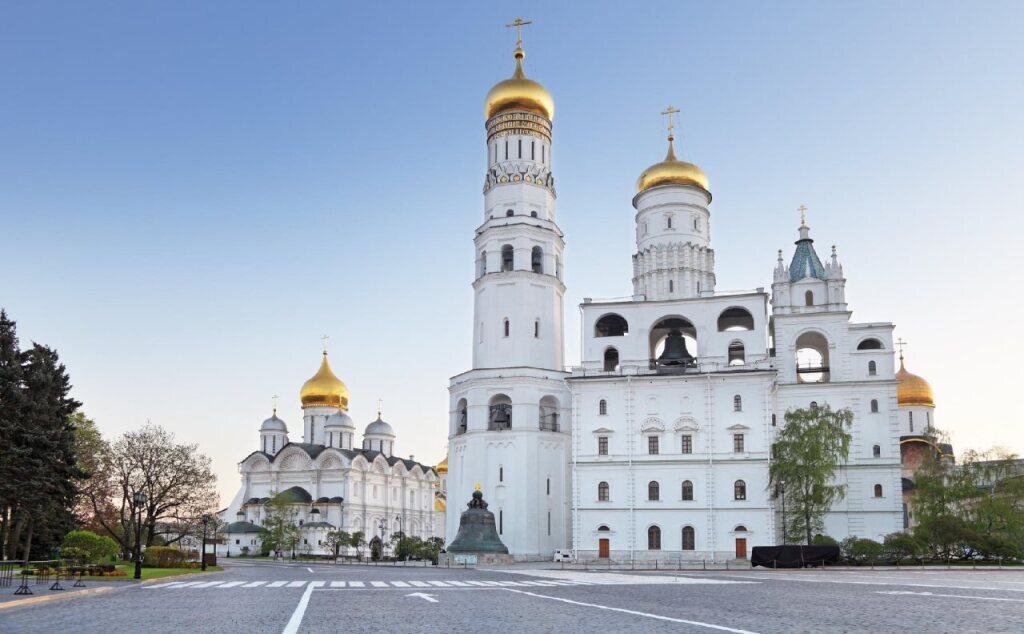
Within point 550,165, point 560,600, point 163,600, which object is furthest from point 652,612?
point 550,165

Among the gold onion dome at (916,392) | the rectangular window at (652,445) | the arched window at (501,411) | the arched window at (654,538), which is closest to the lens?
the arched window at (654,538)

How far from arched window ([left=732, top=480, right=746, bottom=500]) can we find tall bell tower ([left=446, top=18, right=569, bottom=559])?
10695 millimetres

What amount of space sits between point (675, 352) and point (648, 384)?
4.38 meters

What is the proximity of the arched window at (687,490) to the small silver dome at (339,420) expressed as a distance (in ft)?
172

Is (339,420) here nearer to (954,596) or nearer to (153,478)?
(153,478)

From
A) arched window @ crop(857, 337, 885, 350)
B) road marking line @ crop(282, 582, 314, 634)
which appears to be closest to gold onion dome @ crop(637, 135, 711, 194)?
arched window @ crop(857, 337, 885, 350)

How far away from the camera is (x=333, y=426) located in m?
96.2

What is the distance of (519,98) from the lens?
61.4 meters

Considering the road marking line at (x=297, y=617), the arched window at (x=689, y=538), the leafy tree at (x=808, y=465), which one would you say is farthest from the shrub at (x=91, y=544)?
the leafy tree at (x=808, y=465)

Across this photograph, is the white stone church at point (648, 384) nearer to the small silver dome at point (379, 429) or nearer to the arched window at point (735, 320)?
the arched window at point (735, 320)

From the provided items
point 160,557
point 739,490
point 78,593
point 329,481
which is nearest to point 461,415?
point 739,490

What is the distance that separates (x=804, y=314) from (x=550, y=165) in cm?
1921

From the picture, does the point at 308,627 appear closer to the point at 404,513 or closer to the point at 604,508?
the point at 604,508

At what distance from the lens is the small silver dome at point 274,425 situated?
100188 millimetres
